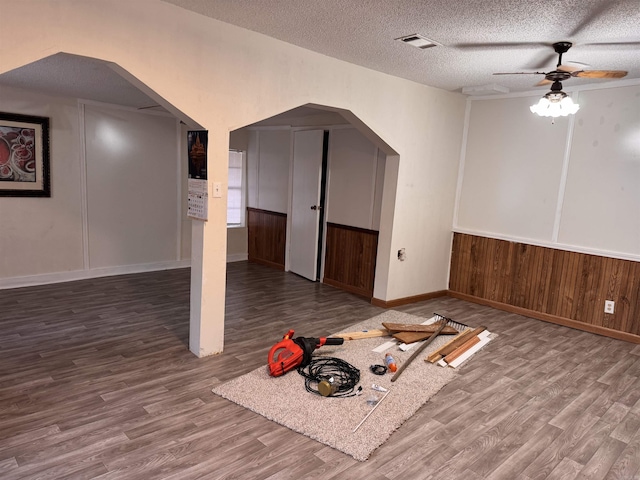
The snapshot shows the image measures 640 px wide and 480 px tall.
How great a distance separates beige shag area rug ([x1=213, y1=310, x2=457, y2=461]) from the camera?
2.58 metres

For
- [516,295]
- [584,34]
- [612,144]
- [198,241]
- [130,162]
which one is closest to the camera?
[584,34]

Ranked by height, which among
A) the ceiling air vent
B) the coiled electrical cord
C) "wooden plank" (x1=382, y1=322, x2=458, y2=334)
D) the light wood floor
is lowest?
the light wood floor

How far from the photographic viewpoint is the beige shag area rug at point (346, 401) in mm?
2584

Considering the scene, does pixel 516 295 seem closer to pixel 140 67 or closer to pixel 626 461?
pixel 626 461

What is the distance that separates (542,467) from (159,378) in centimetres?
249

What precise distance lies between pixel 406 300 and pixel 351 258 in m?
0.92

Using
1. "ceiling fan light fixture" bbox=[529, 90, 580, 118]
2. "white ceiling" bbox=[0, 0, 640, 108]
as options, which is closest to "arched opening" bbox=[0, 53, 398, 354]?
"white ceiling" bbox=[0, 0, 640, 108]

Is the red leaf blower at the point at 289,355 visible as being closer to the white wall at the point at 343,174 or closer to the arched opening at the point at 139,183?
the arched opening at the point at 139,183

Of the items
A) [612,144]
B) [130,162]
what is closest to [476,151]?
[612,144]

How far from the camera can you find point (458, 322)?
4.63 meters

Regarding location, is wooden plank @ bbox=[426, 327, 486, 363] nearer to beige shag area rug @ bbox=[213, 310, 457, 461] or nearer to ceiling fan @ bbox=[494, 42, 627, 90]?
beige shag area rug @ bbox=[213, 310, 457, 461]

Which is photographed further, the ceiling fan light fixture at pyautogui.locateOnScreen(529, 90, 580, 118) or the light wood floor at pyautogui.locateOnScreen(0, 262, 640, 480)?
the ceiling fan light fixture at pyautogui.locateOnScreen(529, 90, 580, 118)

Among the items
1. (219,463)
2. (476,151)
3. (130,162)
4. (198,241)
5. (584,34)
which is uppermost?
(584,34)

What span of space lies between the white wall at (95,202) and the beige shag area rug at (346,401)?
11.9 feet
